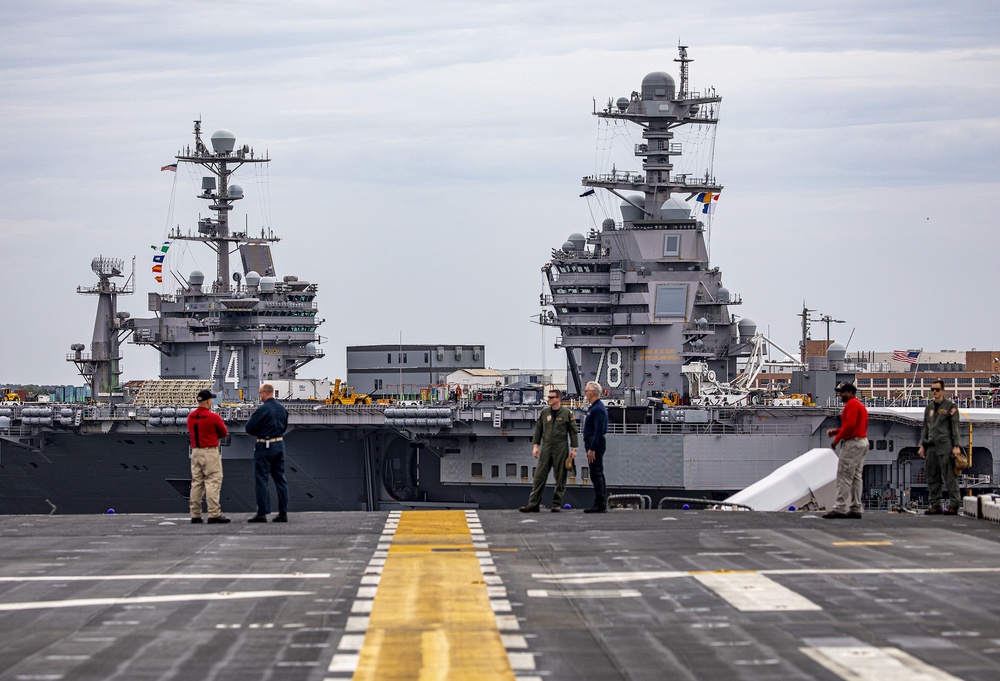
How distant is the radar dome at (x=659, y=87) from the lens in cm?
4853

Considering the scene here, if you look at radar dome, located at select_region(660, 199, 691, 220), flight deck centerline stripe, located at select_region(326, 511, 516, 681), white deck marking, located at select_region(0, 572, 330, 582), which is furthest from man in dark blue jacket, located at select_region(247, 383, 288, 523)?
radar dome, located at select_region(660, 199, 691, 220)

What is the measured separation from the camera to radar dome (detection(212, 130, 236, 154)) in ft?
173

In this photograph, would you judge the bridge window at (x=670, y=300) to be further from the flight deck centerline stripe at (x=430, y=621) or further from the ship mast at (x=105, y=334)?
the flight deck centerline stripe at (x=430, y=621)

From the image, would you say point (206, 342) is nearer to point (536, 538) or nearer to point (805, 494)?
point (805, 494)

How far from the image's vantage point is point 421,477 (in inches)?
1759

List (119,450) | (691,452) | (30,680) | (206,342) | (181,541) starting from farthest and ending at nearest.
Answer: (206,342), (119,450), (691,452), (181,541), (30,680)

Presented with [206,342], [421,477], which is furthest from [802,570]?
[206,342]

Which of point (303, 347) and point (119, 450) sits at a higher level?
point (303, 347)

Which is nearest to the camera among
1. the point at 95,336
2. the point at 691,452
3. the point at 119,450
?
the point at 691,452

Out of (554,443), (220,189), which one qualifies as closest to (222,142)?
(220,189)

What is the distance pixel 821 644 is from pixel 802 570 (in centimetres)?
301

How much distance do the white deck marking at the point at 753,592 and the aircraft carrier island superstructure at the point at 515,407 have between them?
89.6 ft

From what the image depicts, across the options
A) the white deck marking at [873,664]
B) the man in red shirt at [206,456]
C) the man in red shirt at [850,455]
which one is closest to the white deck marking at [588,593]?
the white deck marking at [873,664]

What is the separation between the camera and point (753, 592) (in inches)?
400
